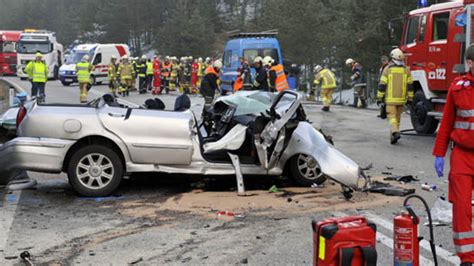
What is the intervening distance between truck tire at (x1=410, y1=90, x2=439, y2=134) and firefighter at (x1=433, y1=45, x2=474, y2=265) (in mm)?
8954

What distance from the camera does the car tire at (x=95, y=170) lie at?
7.17 meters

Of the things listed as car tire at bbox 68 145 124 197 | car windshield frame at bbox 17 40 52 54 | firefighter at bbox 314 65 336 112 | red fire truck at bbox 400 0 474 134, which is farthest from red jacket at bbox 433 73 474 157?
car windshield frame at bbox 17 40 52 54

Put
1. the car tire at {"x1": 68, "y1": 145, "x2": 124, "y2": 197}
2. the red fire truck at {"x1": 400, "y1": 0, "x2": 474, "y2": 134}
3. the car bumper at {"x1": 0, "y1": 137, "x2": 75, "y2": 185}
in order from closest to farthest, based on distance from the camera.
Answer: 1. the car bumper at {"x1": 0, "y1": 137, "x2": 75, "y2": 185}
2. the car tire at {"x1": 68, "y1": 145, "x2": 124, "y2": 197}
3. the red fire truck at {"x1": 400, "y1": 0, "x2": 474, "y2": 134}

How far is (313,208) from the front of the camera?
266 inches

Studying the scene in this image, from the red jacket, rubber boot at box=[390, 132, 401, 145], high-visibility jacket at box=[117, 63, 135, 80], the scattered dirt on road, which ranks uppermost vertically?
→ the red jacket

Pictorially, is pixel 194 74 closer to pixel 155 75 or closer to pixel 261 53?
pixel 155 75

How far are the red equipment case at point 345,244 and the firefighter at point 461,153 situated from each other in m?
0.97

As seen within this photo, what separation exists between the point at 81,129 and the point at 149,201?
1091mm

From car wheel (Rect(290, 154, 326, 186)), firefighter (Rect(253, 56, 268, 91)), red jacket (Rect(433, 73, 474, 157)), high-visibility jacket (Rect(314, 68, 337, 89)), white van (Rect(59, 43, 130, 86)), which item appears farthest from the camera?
white van (Rect(59, 43, 130, 86))

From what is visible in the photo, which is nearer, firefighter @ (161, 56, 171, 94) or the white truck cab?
firefighter @ (161, 56, 171, 94)

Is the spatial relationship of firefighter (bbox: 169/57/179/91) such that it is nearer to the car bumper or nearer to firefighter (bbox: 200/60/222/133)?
firefighter (bbox: 200/60/222/133)

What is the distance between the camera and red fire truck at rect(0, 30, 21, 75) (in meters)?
43.8

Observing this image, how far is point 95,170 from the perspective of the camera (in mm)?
7195

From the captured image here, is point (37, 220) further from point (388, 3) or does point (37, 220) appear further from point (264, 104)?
point (388, 3)
